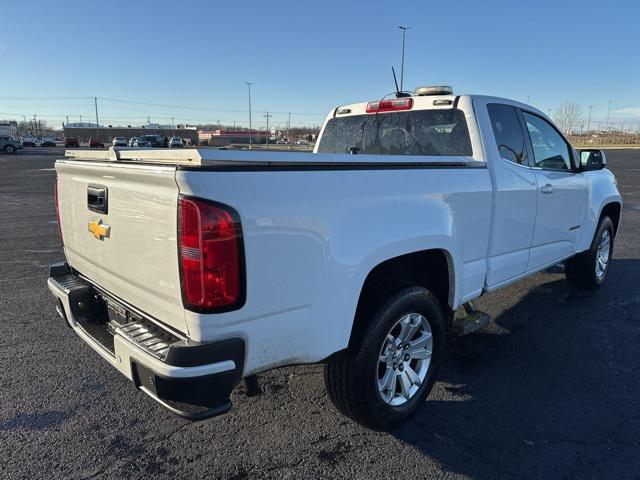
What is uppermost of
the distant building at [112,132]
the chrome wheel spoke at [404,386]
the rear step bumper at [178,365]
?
the distant building at [112,132]

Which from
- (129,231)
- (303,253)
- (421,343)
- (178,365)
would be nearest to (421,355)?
(421,343)

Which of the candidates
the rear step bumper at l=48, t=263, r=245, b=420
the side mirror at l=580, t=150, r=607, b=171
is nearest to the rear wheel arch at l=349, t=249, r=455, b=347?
the rear step bumper at l=48, t=263, r=245, b=420

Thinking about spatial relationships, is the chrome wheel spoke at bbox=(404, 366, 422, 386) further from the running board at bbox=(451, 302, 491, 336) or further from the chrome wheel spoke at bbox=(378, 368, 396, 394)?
the running board at bbox=(451, 302, 491, 336)

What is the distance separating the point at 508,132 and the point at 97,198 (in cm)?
306

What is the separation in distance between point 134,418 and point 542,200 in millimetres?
3527

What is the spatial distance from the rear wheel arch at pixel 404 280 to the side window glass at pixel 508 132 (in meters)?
1.11

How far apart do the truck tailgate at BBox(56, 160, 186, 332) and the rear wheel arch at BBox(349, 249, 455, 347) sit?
1.03 metres

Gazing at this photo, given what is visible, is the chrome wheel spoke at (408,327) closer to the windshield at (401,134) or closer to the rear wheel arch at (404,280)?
the rear wheel arch at (404,280)

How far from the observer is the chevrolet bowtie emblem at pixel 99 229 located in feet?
8.68

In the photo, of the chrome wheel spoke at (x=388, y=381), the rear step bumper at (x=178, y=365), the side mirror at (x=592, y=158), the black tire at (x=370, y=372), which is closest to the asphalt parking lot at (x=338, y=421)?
the black tire at (x=370, y=372)

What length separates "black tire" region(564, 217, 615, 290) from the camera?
5.48 m

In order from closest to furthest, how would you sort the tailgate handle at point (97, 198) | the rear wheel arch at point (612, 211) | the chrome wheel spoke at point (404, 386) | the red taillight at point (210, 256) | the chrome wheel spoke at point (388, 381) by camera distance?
the red taillight at point (210, 256) < the tailgate handle at point (97, 198) < the chrome wheel spoke at point (388, 381) < the chrome wheel spoke at point (404, 386) < the rear wheel arch at point (612, 211)

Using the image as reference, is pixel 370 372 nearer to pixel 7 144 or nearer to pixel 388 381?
pixel 388 381

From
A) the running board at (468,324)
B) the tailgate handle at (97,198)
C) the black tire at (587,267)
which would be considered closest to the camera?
the tailgate handle at (97,198)
